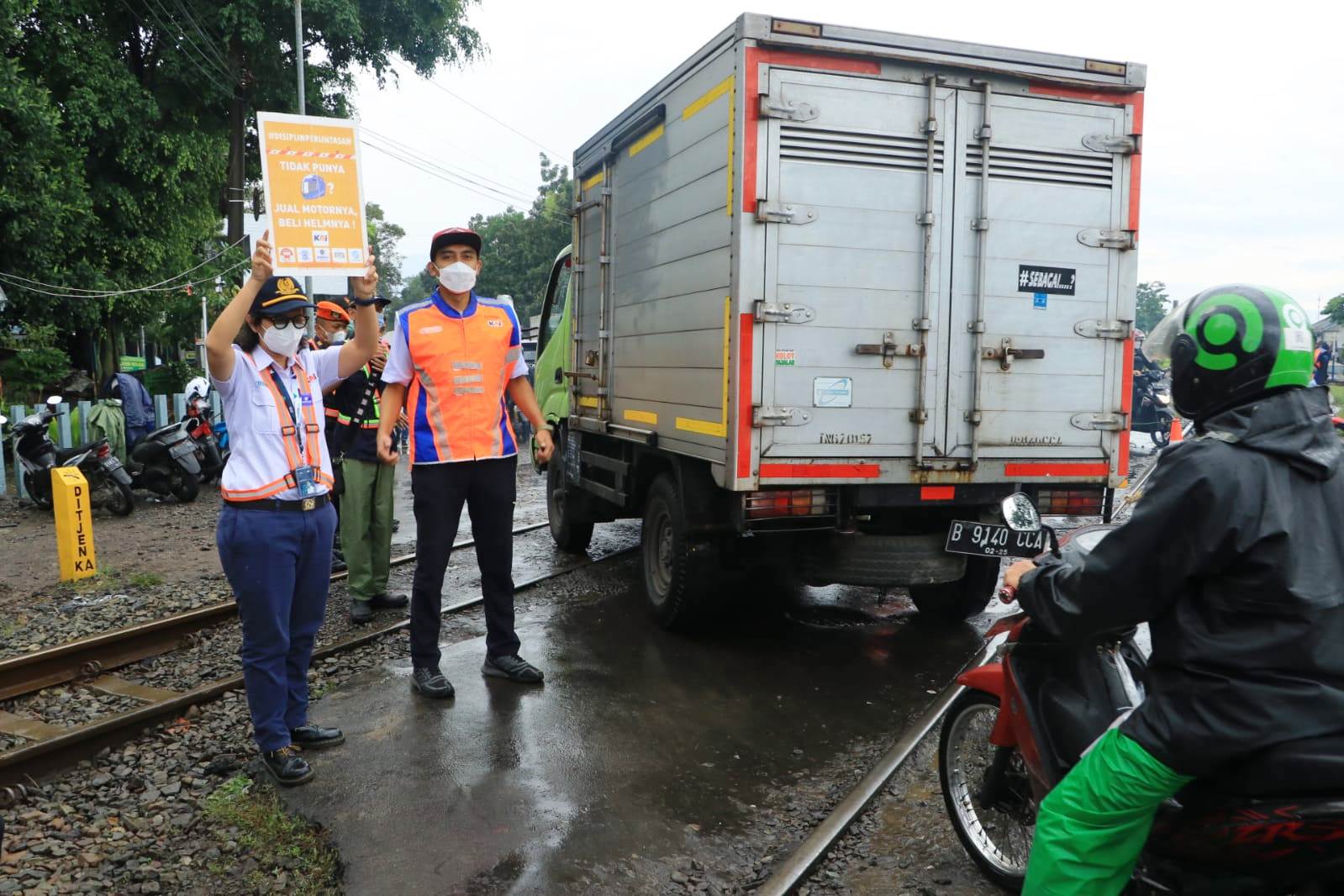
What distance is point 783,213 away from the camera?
192 inches

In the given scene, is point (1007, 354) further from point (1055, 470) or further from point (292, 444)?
point (292, 444)

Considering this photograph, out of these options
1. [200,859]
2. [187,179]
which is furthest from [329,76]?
[200,859]

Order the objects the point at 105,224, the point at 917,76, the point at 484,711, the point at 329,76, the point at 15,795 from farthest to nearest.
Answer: the point at 329,76
the point at 105,224
the point at 917,76
the point at 484,711
the point at 15,795

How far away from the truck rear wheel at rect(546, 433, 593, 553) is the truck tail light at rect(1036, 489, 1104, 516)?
387cm

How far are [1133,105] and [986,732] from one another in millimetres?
3824

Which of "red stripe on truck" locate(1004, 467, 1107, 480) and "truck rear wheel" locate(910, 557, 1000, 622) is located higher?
"red stripe on truck" locate(1004, 467, 1107, 480)

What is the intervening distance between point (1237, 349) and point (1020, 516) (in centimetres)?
82

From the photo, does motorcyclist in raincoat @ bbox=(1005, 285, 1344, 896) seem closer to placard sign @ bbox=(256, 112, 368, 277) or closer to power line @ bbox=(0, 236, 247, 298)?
placard sign @ bbox=(256, 112, 368, 277)

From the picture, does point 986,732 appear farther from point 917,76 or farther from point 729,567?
point 917,76

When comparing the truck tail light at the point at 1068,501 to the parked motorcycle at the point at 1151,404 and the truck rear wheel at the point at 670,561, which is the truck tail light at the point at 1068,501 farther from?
the parked motorcycle at the point at 1151,404

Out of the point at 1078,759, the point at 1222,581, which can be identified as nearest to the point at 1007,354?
the point at 1078,759

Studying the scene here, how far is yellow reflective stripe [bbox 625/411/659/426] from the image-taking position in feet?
19.9

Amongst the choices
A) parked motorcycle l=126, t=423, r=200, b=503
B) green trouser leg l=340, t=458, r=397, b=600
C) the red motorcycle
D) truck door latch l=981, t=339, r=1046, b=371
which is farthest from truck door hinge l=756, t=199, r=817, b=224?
parked motorcycle l=126, t=423, r=200, b=503

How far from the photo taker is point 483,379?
186 inches
